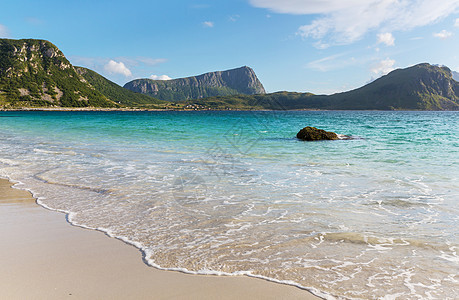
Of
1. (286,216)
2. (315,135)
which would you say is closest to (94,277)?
(286,216)

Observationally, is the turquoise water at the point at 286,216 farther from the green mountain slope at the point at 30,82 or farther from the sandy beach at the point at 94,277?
the green mountain slope at the point at 30,82

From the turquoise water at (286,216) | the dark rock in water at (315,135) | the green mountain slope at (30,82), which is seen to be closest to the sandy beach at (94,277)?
the turquoise water at (286,216)

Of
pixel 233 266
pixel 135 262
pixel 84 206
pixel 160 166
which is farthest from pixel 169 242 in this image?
pixel 160 166

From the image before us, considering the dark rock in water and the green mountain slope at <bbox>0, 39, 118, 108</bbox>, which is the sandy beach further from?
the green mountain slope at <bbox>0, 39, 118, 108</bbox>

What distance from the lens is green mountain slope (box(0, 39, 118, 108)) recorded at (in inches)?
6304

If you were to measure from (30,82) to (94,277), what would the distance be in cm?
21274

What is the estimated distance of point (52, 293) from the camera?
3.39 m

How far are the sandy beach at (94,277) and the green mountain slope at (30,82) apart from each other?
182 metres

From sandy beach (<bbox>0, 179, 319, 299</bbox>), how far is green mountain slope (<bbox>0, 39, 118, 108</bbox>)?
182 metres

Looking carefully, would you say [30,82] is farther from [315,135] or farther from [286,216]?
[286,216]

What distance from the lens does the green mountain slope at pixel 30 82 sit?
160125 mm

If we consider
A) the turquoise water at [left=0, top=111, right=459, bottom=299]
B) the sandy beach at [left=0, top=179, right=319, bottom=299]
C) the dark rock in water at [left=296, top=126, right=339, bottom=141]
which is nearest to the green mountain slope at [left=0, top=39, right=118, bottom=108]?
the dark rock in water at [left=296, top=126, right=339, bottom=141]

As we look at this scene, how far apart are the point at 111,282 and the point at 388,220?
18.4ft

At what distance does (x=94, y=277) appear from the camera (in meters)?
3.76
